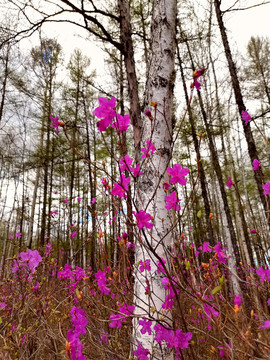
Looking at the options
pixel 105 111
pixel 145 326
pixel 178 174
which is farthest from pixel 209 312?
pixel 105 111

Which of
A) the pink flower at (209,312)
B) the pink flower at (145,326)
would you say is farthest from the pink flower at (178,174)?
the pink flower at (145,326)

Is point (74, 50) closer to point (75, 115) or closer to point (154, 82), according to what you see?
point (75, 115)

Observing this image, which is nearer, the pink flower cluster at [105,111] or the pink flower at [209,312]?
the pink flower at [209,312]

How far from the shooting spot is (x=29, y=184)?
1280 cm

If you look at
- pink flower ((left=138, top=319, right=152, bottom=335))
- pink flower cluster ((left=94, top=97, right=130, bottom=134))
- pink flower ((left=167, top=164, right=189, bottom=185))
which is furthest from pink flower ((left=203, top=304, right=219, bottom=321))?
pink flower cluster ((left=94, top=97, right=130, bottom=134))

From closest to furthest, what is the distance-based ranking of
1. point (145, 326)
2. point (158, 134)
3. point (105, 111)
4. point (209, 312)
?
point (105, 111) → point (209, 312) → point (145, 326) → point (158, 134)

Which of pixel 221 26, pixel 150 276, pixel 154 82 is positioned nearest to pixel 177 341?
pixel 150 276

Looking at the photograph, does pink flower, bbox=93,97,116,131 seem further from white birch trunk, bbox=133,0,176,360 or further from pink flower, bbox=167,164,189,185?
white birch trunk, bbox=133,0,176,360

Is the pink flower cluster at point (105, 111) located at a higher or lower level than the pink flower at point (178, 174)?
higher

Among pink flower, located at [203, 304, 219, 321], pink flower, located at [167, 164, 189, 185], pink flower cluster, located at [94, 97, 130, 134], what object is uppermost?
pink flower cluster, located at [94, 97, 130, 134]

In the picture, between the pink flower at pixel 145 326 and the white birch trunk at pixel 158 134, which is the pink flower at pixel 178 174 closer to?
the white birch trunk at pixel 158 134

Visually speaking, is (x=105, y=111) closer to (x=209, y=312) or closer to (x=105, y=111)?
(x=105, y=111)

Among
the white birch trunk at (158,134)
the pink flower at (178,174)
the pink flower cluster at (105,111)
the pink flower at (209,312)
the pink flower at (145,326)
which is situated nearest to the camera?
the pink flower at (209,312)

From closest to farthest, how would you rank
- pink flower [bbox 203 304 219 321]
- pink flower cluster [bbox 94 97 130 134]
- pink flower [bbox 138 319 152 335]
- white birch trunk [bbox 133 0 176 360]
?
pink flower [bbox 203 304 219 321], pink flower cluster [bbox 94 97 130 134], pink flower [bbox 138 319 152 335], white birch trunk [bbox 133 0 176 360]
